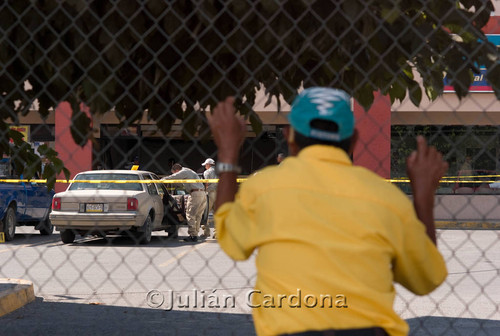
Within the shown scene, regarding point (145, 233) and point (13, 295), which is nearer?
point (13, 295)

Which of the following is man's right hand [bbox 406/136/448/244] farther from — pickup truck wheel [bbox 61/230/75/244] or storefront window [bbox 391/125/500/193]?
storefront window [bbox 391/125/500/193]

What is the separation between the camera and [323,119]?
2359 mm

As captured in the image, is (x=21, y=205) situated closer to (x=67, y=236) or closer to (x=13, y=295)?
(x=67, y=236)

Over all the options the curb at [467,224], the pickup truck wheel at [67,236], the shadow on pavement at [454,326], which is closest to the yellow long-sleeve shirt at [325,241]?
the shadow on pavement at [454,326]

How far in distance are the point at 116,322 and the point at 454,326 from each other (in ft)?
9.75

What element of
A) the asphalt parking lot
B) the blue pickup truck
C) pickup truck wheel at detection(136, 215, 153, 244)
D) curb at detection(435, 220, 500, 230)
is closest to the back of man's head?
the asphalt parking lot

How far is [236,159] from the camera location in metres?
2.70

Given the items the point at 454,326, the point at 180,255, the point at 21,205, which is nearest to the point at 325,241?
the point at 454,326

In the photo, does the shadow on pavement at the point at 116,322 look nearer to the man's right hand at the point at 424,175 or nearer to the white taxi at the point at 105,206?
the man's right hand at the point at 424,175

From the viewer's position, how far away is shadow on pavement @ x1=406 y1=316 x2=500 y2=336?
20.3 feet

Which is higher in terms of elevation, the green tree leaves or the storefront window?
the green tree leaves

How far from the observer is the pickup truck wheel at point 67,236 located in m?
14.9

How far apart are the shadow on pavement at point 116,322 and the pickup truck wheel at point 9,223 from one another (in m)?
7.70

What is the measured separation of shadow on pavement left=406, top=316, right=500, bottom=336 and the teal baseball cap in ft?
12.9
